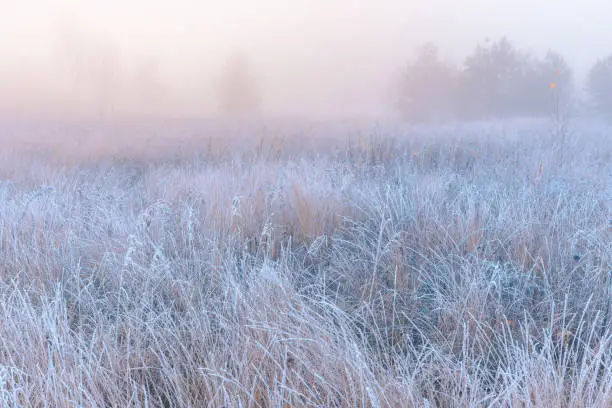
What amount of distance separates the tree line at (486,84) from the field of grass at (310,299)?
26.7 m

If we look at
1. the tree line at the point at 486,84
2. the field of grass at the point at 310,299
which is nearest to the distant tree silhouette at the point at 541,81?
the tree line at the point at 486,84

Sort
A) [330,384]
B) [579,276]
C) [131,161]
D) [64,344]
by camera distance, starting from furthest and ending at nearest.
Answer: [131,161] → [579,276] → [64,344] → [330,384]

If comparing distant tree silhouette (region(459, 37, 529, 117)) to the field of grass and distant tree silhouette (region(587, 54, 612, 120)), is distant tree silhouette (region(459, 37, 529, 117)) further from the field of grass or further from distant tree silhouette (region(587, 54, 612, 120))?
the field of grass

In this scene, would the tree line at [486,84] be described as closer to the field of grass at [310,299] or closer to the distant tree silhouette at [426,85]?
the distant tree silhouette at [426,85]

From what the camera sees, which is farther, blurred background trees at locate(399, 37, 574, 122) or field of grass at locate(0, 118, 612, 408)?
blurred background trees at locate(399, 37, 574, 122)

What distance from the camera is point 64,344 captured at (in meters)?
1.60

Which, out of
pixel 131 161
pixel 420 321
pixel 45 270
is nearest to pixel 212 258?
pixel 45 270

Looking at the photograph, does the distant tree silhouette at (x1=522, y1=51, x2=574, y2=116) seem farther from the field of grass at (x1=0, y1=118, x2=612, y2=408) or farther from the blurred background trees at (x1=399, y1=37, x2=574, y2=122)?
the field of grass at (x1=0, y1=118, x2=612, y2=408)

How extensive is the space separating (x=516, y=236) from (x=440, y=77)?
30180 millimetres

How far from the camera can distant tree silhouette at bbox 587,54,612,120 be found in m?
27.8

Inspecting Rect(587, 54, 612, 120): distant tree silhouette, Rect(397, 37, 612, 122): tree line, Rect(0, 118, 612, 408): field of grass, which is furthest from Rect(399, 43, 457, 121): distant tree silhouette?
Rect(0, 118, 612, 408): field of grass

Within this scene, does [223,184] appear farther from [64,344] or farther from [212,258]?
[64,344]

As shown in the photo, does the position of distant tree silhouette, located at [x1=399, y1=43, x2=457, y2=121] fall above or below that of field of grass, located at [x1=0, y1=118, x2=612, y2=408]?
above

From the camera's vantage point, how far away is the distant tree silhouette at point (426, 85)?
30.0 meters
